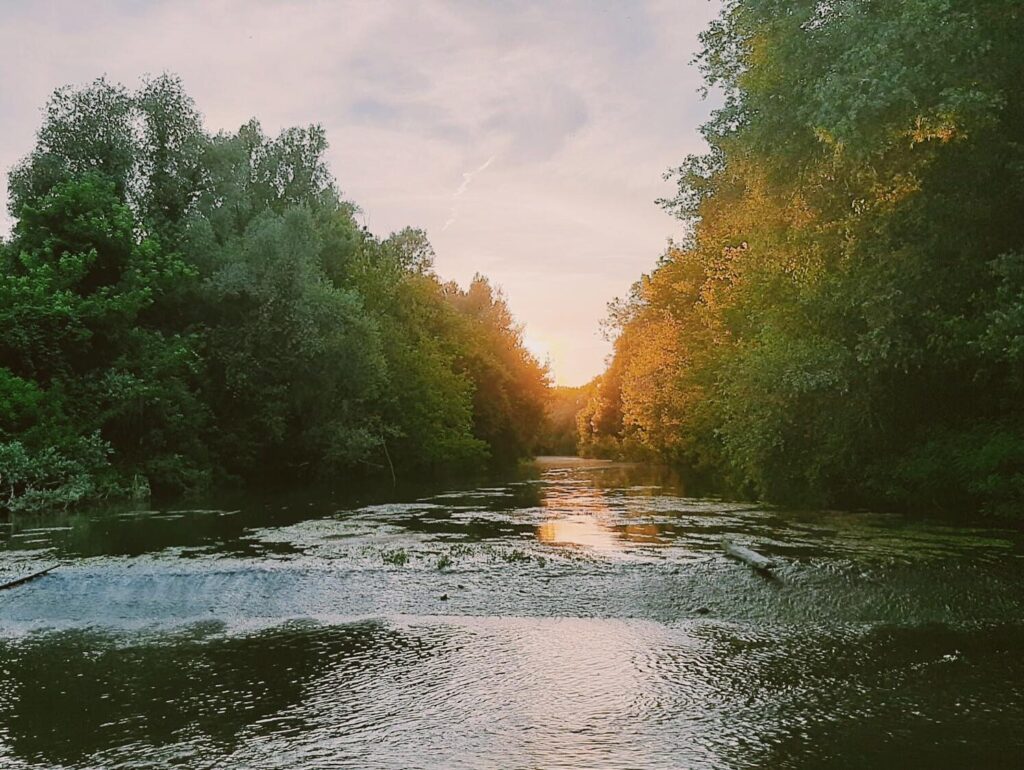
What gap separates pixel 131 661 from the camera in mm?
10062

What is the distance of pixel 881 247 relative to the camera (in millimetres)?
20188

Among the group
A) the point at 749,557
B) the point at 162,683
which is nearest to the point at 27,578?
the point at 162,683

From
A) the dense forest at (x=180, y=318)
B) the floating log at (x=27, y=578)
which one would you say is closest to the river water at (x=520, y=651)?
the floating log at (x=27, y=578)

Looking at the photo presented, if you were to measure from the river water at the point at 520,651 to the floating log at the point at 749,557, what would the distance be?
Answer: 202 mm

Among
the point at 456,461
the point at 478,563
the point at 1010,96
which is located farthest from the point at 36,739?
the point at 456,461

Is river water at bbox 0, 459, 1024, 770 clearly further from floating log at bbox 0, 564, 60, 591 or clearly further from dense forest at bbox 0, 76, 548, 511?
dense forest at bbox 0, 76, 548, 511

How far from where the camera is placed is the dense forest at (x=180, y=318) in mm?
30938

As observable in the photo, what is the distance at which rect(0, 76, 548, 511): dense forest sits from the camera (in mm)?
30938

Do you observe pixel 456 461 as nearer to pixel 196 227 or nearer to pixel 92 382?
pixel 196 227

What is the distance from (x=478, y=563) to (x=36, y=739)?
8.36 m

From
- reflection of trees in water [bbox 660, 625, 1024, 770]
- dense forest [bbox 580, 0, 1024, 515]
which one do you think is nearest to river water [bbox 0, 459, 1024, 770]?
reflection of trees in water [bbox 660, 625, 1024, 770]

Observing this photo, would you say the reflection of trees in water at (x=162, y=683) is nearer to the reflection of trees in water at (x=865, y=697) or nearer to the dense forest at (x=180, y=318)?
the reflection of trees in water at (x=865, y=697)

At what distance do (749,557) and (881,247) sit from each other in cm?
1004

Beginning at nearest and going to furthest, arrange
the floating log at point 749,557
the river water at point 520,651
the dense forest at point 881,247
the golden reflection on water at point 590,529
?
1. the river water at point 520,651
2. the floating log at point 749,557
3. the dense forest at point 881,247
4. the golden reflection on water at point 590,529
